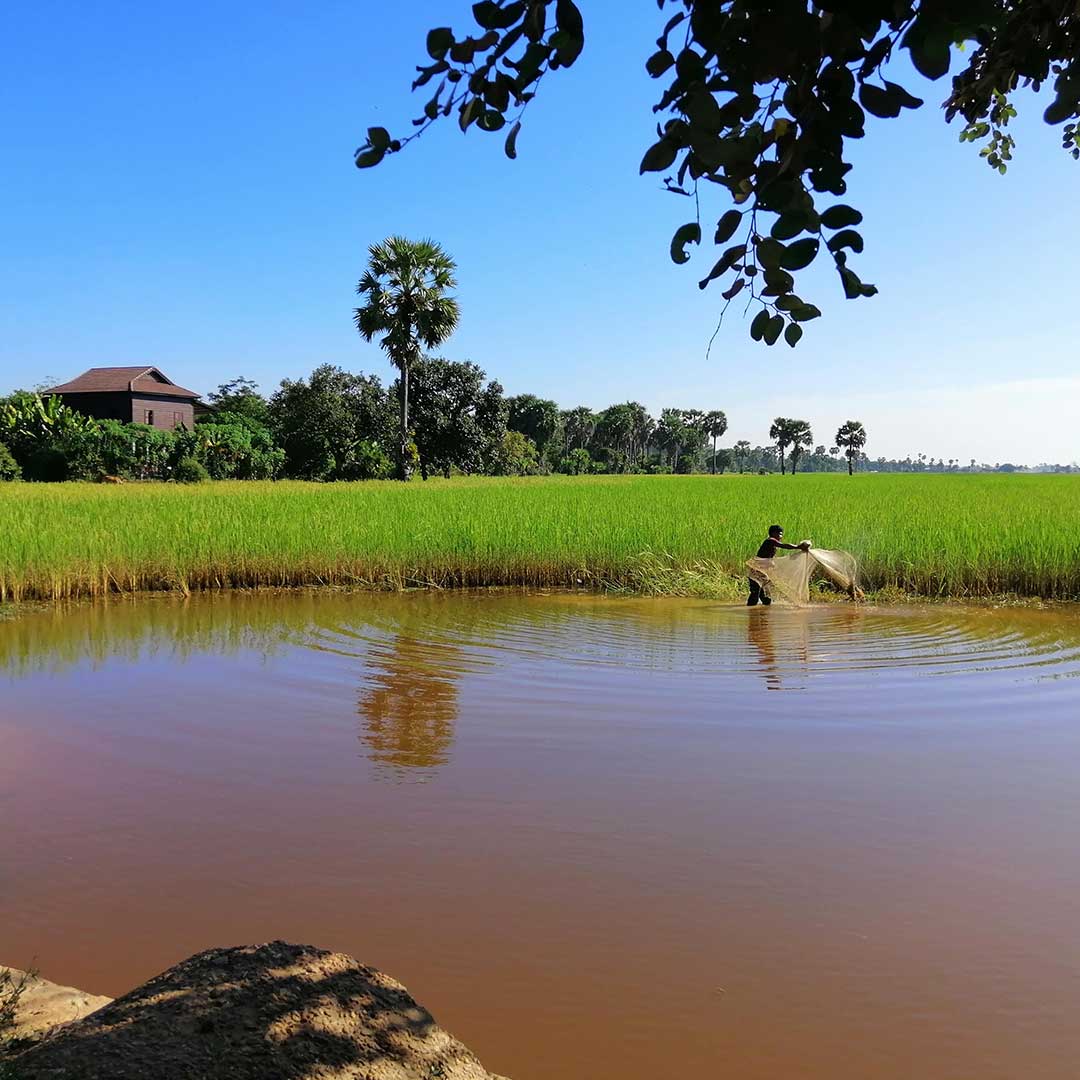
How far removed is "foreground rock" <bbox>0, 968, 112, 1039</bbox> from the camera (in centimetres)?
263

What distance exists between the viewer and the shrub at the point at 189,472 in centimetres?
3359

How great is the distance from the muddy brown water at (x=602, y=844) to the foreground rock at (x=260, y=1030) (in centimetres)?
70

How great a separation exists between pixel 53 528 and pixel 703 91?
1386 cm

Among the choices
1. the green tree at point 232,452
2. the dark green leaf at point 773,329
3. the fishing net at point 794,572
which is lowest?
the fishing net at point 794,572

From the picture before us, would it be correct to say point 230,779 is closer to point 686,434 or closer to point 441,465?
point 441,465

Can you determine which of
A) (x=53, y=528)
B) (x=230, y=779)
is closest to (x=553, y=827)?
(x=230, y=779)

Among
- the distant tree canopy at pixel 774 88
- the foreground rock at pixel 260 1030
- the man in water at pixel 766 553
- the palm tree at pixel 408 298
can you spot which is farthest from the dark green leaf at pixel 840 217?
the palm tree at pixel 408 298

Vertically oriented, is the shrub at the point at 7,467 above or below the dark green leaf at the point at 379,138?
above

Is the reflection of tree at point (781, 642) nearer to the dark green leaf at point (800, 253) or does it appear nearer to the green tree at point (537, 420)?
the dark green leaf at point (800, 253)

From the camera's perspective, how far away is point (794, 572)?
1169 centimetres

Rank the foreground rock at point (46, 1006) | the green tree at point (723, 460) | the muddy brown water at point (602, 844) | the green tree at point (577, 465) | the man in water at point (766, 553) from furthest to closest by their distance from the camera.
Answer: the green tree at point (723, 460) < the green tree at point (577, 465) < the man in water at point (766, 553) < the muddy brown water at point (602, 844) < the foreground rock at point (46, 1006)

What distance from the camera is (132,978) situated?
329 centimetres

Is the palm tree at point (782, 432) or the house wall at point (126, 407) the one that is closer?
the house wall at point (126, 407)

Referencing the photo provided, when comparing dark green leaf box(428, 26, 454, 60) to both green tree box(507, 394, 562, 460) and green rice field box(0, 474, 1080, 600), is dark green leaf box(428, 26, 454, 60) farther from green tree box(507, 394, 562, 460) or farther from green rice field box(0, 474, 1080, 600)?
green tree box(507, 394, 562, 460)
